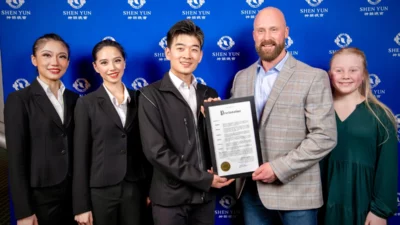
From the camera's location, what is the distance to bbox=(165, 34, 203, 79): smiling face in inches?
65.6

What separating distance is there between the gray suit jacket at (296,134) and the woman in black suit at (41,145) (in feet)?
4.06

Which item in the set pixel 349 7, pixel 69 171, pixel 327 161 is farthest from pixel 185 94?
pixel 349 7

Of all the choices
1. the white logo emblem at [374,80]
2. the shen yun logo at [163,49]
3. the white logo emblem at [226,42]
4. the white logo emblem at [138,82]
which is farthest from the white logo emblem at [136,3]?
the white logo emblem at [374,80]

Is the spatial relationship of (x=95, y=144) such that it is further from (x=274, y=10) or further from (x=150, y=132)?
(x=274, y=10)

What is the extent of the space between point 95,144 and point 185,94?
0.62 meters

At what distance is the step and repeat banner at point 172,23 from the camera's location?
231 centimetres

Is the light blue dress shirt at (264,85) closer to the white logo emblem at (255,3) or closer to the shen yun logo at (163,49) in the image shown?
the white logo emblem at (255,3)

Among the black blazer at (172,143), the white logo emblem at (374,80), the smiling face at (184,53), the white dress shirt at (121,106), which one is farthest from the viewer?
the white logo emblem at (374,80)

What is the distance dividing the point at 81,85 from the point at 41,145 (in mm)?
736

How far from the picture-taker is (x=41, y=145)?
1.75 metres

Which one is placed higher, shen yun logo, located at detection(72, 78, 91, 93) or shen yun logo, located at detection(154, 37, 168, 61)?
shen yun logo, located at detection(154, 37, 168, 61)

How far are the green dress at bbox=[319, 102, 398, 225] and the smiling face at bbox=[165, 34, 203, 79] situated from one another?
3.37 feet

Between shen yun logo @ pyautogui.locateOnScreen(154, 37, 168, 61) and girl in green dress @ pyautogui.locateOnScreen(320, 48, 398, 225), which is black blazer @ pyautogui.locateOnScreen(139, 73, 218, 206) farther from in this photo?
girl in green dress @ pyautogui.locateOnScreen(320, 48, 398, 225)

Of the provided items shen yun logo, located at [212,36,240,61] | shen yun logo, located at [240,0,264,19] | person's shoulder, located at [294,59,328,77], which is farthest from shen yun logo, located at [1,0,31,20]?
person's shoulder, located at [294,59,328,77]
